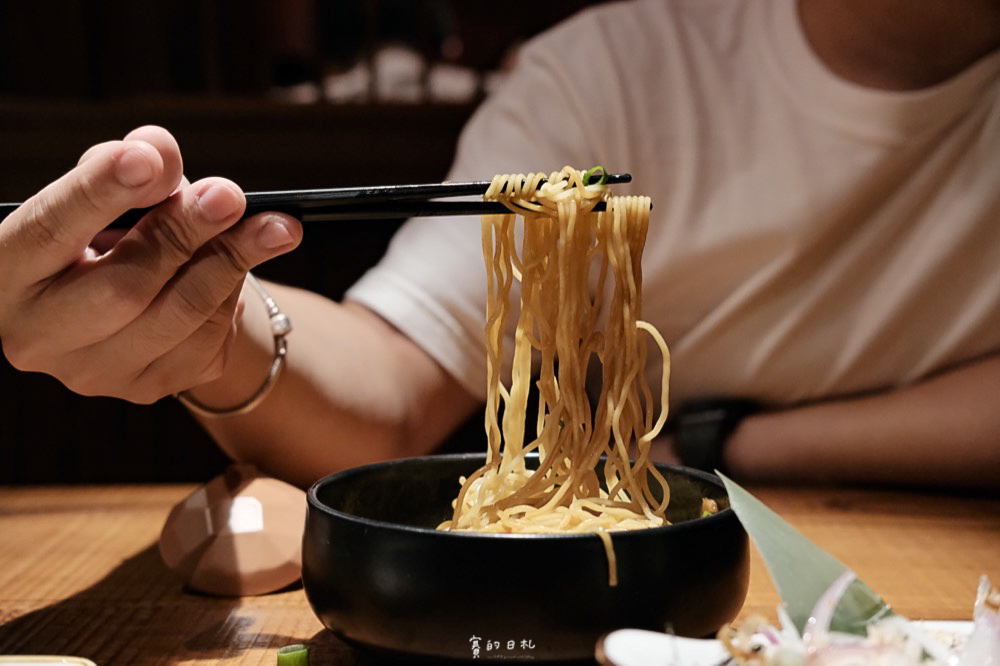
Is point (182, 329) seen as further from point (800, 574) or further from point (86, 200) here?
point (800, 574)

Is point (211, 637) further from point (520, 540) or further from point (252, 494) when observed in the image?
point (520, 540)

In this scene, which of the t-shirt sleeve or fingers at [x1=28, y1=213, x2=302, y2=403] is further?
the t-shirt sleeve

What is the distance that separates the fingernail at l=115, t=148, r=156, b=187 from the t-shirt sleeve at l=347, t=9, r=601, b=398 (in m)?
0.77

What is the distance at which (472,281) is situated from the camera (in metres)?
1.53

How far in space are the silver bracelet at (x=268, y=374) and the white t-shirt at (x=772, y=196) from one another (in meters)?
0.35

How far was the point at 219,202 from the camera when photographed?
2.62 feet

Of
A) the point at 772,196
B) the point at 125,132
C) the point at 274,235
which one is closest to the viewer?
the point at 274,235

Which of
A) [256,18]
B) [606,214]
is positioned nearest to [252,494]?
[606,214]

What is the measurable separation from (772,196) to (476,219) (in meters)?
0.48

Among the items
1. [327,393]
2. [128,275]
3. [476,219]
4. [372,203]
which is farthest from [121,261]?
[476,219]

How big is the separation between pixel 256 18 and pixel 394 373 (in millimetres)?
1817

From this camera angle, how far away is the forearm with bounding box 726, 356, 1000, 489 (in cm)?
146

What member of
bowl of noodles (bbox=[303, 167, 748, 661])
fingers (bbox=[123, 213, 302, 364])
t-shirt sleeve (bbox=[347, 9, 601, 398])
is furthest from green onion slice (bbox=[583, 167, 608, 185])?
t-shirt sleeve (bbox=[347, 9, 601, 398])

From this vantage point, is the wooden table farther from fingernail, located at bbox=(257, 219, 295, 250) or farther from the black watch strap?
fingernail, located at bbox=(257, 219, 295, 250)
